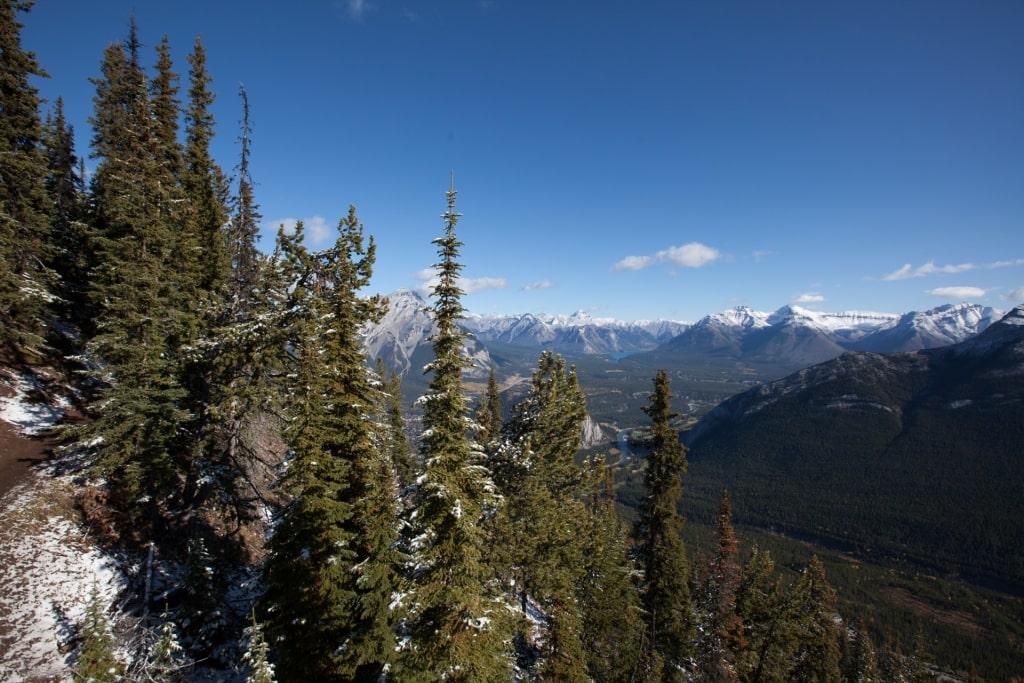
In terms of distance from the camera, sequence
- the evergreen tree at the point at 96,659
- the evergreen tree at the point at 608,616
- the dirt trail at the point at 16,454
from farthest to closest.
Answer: the evergreen tree at the point at 608,616 < the dirt trail at the point at 16,454 < the evergreen tree at the point at 96,659

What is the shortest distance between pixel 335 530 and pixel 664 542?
2077 cm

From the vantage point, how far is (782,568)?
15262cm

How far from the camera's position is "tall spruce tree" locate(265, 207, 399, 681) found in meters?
15.2

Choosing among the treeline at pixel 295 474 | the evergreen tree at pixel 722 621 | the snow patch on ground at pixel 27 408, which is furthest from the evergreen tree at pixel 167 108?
the evergreen tree at pixel 722 621

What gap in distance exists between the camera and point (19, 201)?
83.3 ft

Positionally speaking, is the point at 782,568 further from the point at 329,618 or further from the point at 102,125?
the point at 102,125

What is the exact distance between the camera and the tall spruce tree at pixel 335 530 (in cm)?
1525

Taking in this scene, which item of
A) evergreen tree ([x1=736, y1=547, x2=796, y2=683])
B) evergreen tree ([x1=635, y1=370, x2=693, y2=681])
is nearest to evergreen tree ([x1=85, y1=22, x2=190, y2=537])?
evergreen tree ([x1=635, y1=370, x2=693, y2=681])

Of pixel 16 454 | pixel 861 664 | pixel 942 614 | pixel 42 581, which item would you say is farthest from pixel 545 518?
pixel 942 614

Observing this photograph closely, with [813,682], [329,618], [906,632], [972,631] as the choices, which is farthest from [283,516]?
[972,631]

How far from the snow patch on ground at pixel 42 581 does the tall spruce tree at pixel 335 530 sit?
24.3 feet

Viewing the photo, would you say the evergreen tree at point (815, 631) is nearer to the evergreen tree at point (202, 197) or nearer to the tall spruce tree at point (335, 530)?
the tall spruce tree at point (335, 530)

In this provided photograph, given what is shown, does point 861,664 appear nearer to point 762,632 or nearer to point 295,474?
point 762,632

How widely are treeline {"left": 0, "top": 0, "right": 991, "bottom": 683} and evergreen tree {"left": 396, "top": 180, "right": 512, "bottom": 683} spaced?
0.08 meters
